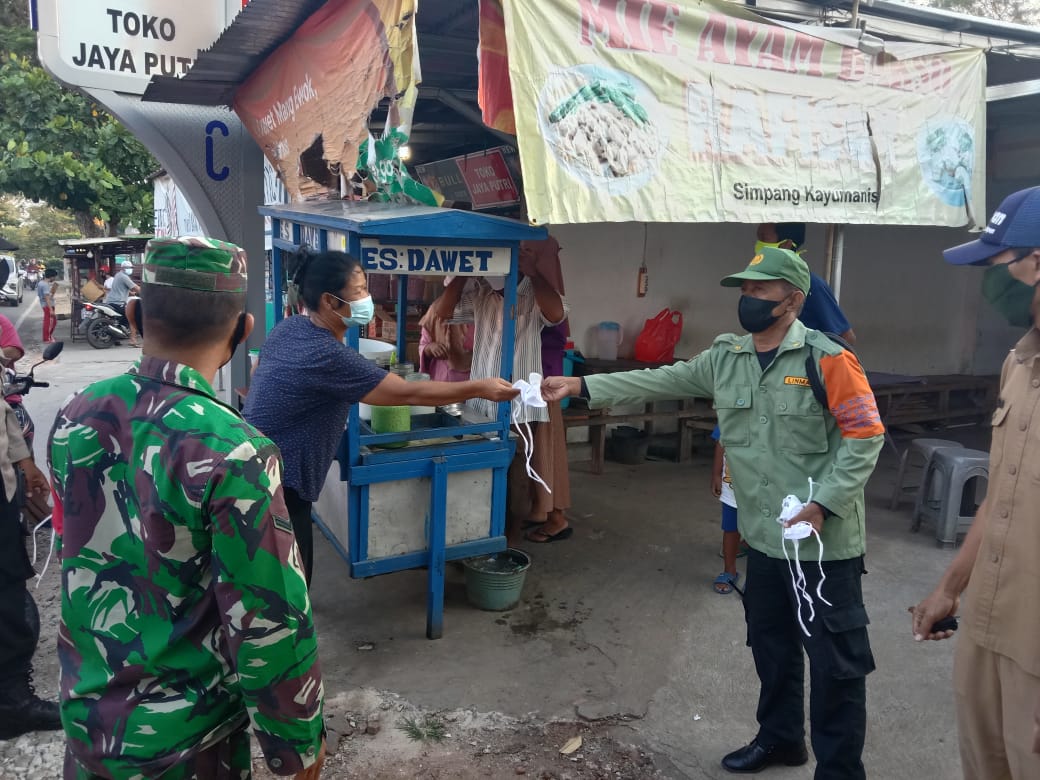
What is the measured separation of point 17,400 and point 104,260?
17.1m

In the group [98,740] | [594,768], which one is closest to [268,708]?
[98,740]

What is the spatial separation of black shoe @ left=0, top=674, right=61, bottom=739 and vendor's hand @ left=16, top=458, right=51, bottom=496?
747mm

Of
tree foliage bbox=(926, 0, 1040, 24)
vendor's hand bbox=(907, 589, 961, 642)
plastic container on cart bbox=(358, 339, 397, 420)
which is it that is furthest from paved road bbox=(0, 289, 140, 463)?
tree foliage bbox=(926, 0, 1040, 24)

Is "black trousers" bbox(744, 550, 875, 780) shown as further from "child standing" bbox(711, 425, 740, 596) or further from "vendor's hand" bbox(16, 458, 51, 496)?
"vendor's hand" bbox(16, 458, 51, 496)

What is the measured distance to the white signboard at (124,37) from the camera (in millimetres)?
5355

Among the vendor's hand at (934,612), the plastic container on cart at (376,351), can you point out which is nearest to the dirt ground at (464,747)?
the vendor's hand at (934,612)

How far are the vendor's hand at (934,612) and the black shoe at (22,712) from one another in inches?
126

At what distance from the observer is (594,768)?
3090 millimetres

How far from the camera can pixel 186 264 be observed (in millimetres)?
1542

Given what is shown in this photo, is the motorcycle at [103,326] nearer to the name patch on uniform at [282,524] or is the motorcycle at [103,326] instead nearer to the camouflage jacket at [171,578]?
the camouflage jacket at [171,578]

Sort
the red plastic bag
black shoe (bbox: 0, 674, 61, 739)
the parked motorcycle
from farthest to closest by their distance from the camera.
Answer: the red plastic bag < the parked motorcycle < black shoe (bbox: 0, 674, 61, 739)

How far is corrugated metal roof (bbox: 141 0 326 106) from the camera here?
183 inches

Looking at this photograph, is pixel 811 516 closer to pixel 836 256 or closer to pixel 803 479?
pixel 803 479

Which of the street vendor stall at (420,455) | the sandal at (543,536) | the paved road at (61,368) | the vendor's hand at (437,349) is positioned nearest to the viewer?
the street vendor stall at (420,455)
